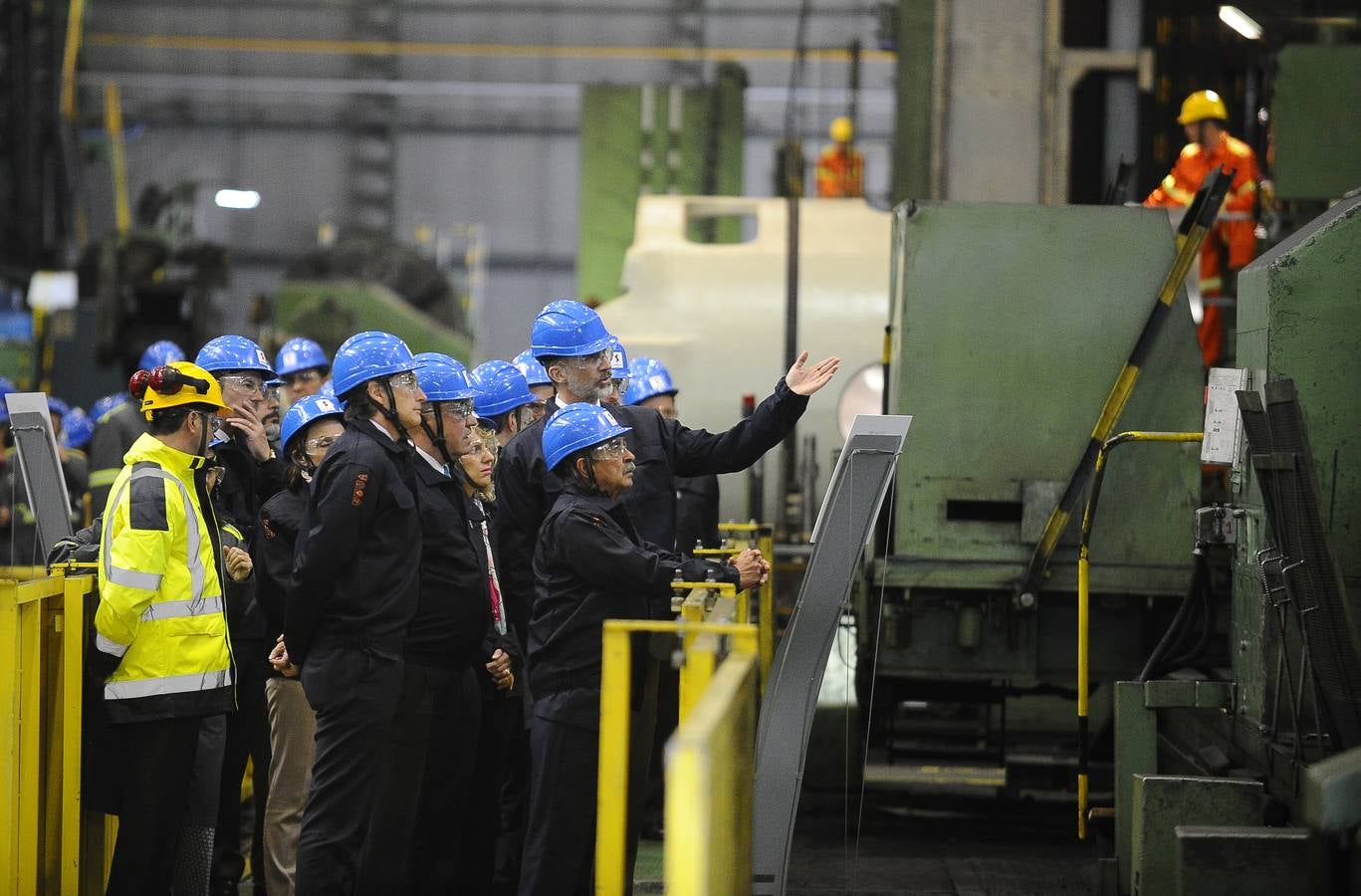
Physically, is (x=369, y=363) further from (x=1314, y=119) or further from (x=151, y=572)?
(x=1314, y=119)

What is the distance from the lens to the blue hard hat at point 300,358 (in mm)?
7742

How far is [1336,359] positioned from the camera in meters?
5.22

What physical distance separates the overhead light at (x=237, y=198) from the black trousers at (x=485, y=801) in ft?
78.5

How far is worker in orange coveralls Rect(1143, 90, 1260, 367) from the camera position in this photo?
9328 mm

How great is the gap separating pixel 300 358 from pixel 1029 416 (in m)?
3.35

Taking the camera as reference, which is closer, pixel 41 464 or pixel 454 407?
pixel 454 407

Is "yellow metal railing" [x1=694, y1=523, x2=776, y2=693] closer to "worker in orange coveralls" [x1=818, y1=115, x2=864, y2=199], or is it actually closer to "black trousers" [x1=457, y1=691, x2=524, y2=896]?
"black trousers" [x1=457, y1=691, x2=524, y2=896]

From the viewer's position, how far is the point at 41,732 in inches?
199

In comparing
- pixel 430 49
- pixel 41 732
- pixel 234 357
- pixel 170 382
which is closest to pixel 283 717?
pixel 41 732

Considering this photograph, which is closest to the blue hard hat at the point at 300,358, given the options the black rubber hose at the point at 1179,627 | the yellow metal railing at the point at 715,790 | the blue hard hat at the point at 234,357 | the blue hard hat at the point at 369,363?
the blue hard hat at the point at 234,357

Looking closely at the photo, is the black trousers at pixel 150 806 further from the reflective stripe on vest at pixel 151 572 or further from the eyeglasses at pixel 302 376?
the eyeglasses at pixel 302 376

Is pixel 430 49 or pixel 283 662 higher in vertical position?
pixel 430 49

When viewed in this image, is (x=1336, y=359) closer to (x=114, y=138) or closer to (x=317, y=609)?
(x=317, y=609)

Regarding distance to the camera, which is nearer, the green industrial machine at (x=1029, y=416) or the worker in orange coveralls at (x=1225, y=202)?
the green industrial machine at (x=1029, y=416)
